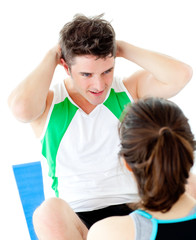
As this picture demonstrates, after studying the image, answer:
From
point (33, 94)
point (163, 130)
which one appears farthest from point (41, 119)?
point (163, 130)

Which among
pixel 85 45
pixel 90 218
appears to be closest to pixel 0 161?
pixel 90 218

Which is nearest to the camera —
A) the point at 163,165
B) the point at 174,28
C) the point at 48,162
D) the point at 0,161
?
the point at 163,165

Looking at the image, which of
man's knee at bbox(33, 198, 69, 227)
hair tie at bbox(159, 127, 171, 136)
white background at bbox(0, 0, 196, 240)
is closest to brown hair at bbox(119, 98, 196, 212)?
hair tie at bbox(159, 127, 171, 136)

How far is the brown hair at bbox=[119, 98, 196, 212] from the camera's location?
3.08 feet

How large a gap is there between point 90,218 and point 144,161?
26.6 inches

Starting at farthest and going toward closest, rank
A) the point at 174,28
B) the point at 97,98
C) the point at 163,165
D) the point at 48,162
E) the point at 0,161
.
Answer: the point at 174,28, the point at 0,161, the point at 48,162, the point at 97,98, the point at 163,165

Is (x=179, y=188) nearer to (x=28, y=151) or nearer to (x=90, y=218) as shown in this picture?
(x=90, y=218)

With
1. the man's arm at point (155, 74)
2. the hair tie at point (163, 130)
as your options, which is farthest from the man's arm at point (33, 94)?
the hair tie at point (163, 130)

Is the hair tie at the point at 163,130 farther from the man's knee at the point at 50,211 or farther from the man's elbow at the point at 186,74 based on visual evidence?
the man's elbow at the point at 186,74

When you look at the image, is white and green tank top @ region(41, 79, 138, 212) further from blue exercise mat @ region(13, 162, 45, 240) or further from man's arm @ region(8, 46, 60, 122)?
blue exercise mat @ region(13, 162, 45, 240)

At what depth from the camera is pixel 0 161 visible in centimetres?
240

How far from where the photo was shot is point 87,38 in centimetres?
144

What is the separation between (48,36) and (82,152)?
118cm

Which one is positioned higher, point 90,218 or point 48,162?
point 48,162
